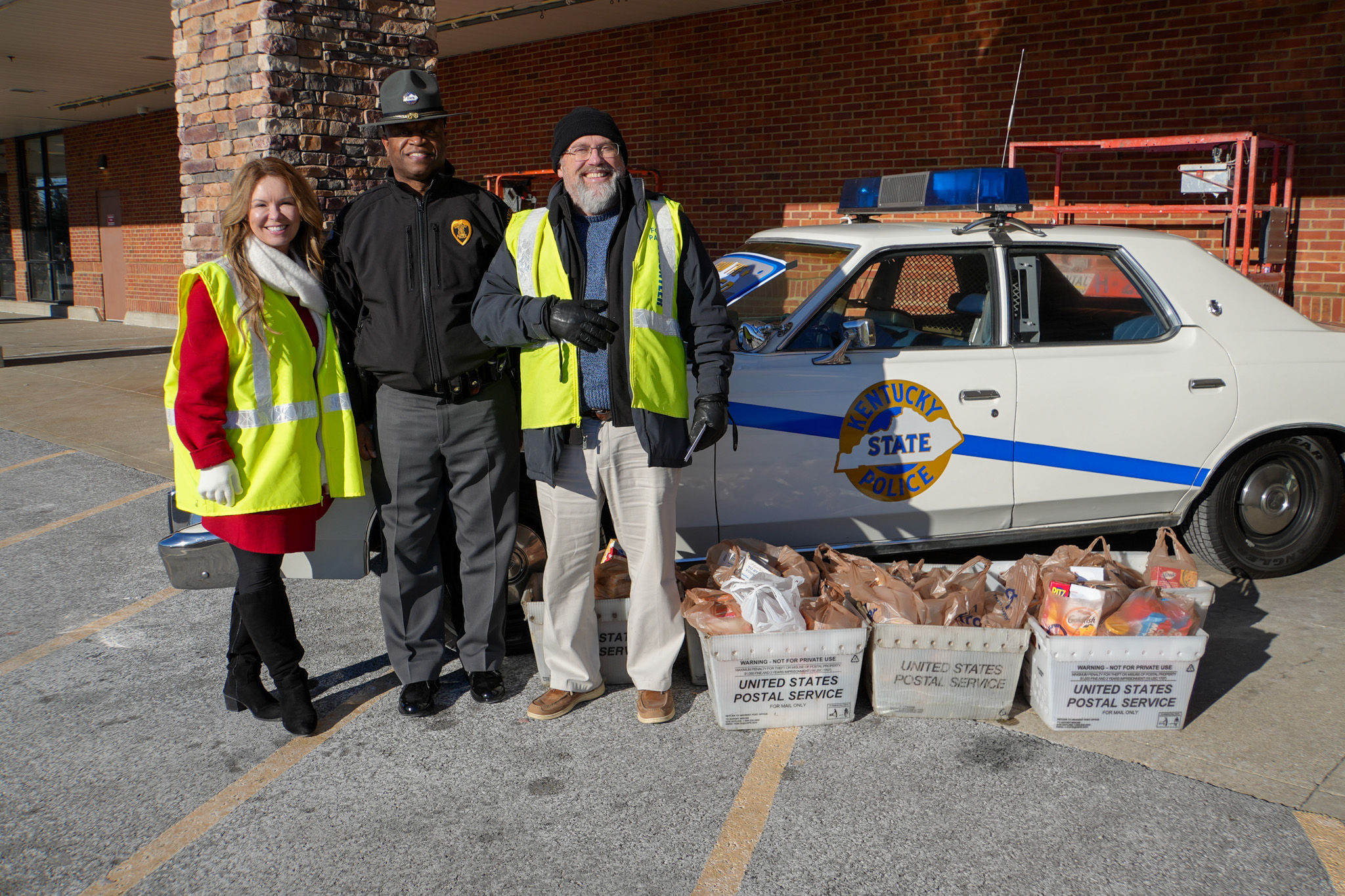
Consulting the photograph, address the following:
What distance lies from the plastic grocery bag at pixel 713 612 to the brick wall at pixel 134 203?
1738cm

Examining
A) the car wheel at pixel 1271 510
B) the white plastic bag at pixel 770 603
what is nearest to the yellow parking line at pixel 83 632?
the white plastic bag at pixel 770 603

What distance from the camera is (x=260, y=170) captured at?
330 centimetres

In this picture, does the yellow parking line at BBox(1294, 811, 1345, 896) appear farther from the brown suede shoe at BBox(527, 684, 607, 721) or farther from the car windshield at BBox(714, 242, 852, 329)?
the car windshield at BBox(714, 242, 852, 329)

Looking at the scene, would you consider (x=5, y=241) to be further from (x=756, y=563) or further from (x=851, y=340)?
(x=756, y=563)

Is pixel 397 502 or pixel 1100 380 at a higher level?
pixel 1100 380

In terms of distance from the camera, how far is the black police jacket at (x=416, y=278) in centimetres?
335

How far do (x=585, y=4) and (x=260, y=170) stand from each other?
8048mm

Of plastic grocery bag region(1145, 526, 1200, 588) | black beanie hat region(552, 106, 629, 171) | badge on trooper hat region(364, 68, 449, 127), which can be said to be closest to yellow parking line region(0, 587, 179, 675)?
badge on trooper hat region(364, 68, 449, 127)

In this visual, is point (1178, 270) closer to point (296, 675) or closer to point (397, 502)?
point (397, 502)

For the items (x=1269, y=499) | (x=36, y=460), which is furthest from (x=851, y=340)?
(x=36, y=460)

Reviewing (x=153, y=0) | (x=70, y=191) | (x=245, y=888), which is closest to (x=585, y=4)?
(x=153, y=0)

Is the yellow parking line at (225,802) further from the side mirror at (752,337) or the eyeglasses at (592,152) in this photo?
the eyeglasses at (592,152)

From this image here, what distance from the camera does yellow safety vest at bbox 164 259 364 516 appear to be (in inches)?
125

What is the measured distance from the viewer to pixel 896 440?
4078 millimetres
